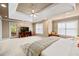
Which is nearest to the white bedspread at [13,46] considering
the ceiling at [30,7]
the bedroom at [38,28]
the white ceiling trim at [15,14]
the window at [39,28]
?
the bedroom at [38,28]

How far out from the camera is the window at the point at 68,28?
142 cm

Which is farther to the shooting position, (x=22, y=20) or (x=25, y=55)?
(x=22, y=20)

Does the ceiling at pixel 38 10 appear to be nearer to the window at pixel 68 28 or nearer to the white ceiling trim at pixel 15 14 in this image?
the white ceiling trim at pixel 15 14

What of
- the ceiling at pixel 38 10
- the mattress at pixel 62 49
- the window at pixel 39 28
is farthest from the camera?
the window at pixel 39 28

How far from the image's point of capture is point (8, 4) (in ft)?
4.65

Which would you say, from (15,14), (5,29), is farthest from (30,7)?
(5,29)

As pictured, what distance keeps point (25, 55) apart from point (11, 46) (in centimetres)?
23

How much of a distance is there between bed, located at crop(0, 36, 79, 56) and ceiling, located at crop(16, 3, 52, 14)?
452 mm

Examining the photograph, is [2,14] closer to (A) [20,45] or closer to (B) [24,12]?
(B) [24,12]

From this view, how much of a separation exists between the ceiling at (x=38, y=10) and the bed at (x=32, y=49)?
36 centimetres

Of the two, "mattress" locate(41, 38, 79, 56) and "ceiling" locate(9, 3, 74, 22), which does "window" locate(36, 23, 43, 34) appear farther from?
"mattress" locate(41, 38, 79, 56)

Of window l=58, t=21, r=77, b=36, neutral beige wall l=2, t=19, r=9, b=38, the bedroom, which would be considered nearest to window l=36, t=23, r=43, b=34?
the bedroom

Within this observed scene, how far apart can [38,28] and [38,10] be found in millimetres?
282

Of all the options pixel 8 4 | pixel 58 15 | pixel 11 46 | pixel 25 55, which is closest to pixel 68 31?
pixel 58 15
